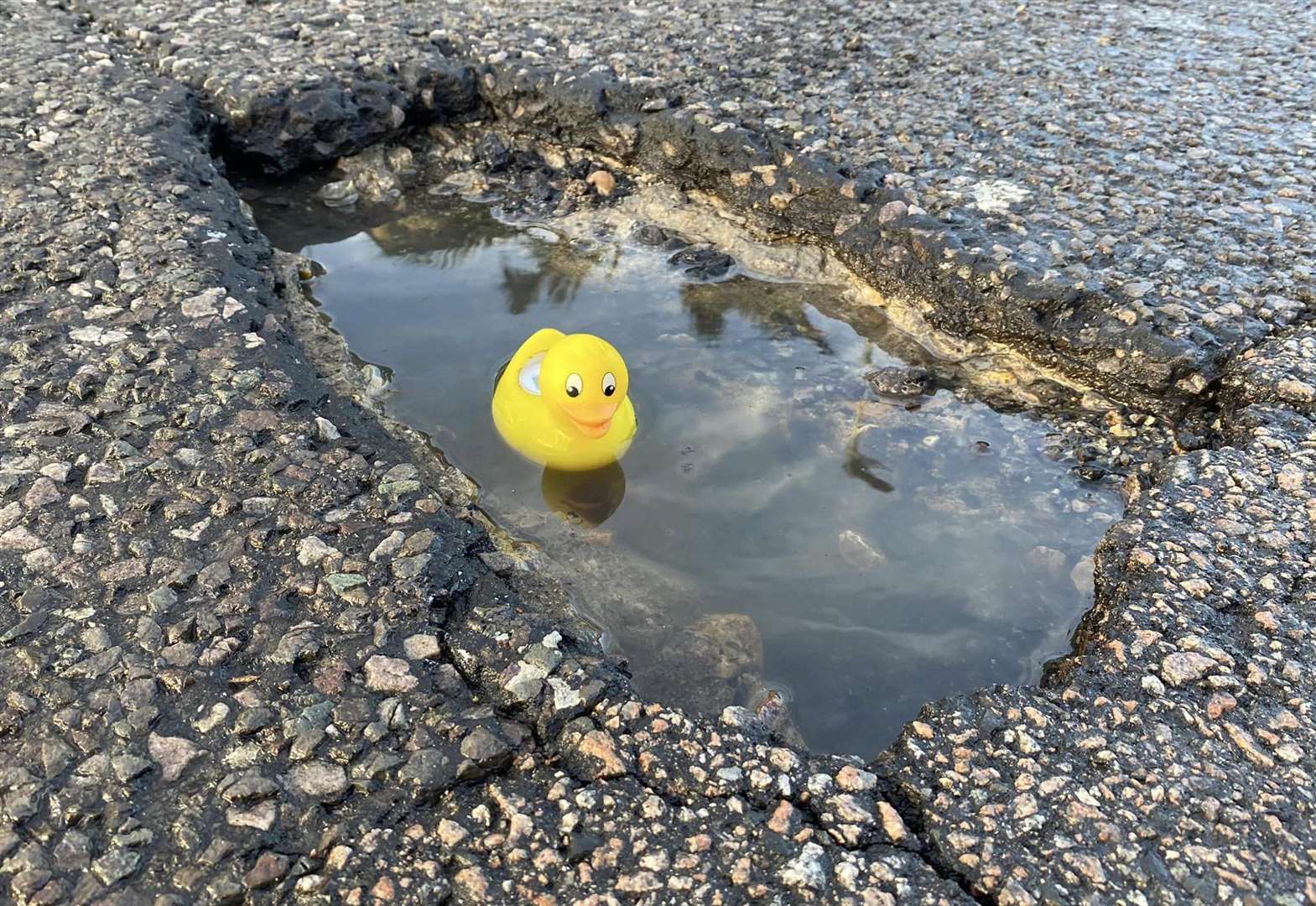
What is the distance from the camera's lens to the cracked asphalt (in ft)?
6.35

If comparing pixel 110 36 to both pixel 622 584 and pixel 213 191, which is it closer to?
pixel 213 191

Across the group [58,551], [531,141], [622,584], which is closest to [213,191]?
[531,141]

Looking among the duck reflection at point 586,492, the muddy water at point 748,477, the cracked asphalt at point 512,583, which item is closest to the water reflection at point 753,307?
the muddy water at point 748,477

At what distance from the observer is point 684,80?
4.77 m

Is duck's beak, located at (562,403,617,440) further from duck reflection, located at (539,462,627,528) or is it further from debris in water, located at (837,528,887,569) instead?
debris in water, located at (837,528,887,569)

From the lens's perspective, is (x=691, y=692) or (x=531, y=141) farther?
(x=531, y=141)

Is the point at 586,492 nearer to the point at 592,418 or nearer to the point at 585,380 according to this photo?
the point at 592,418

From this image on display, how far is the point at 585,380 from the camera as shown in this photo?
10.5 feet

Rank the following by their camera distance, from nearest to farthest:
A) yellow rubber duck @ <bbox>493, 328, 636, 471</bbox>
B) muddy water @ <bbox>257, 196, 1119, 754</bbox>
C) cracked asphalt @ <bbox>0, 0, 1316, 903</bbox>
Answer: cracked asphalt @ <bbox>0, 0, 1316, 903</bbox>
muddy water @ <bbox>257, 196, 1119, 754</bbox>
yellow rubber duck @ <bbox>493, 328, 636, 471</bbox>

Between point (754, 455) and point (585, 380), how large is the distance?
69 centimetres

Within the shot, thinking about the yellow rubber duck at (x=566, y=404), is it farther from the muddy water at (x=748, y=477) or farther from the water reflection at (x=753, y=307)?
the water reflection at (x=753, y=307)

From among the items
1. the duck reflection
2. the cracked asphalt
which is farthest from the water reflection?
the duck reflection

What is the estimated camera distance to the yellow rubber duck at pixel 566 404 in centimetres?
321

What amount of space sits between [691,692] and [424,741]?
2.68 ft
